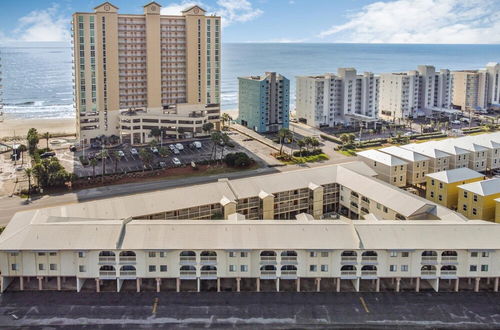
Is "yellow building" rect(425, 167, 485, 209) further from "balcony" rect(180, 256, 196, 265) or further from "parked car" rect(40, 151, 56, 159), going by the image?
"parked car" rect(40, 151, 56, 159)

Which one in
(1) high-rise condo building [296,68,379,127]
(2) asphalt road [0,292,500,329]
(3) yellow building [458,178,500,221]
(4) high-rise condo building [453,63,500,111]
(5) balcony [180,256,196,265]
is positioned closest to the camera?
(2) asphalt road [0,292,500,329]

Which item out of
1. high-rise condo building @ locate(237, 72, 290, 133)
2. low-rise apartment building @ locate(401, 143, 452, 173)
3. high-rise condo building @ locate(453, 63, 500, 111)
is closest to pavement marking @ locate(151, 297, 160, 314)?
low-rise apartment building @ locate(401, 143, 452, 173)

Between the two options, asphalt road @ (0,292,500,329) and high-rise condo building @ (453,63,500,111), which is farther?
high-rise condo building @ (453,63,500,111)

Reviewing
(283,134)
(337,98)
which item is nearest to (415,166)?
(283,134)

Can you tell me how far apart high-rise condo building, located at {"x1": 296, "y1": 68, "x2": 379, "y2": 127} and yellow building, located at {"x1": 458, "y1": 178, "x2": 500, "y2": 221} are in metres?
49.9

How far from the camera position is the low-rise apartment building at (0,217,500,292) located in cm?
3766

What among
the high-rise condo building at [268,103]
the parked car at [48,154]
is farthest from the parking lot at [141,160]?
the high-rise condo building at [268,103]

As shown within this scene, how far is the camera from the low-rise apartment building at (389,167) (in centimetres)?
6247

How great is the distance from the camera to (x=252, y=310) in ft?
117

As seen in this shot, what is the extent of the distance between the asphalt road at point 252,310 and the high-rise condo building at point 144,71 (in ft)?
180

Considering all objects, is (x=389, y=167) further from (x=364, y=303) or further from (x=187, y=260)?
(x=187, y=260)

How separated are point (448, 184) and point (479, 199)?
450 centimetres

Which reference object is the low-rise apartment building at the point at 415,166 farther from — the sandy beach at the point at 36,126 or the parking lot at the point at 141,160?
the sandy beach at the point at 36,126

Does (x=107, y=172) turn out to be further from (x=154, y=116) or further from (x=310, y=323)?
(x=310, y=323)
